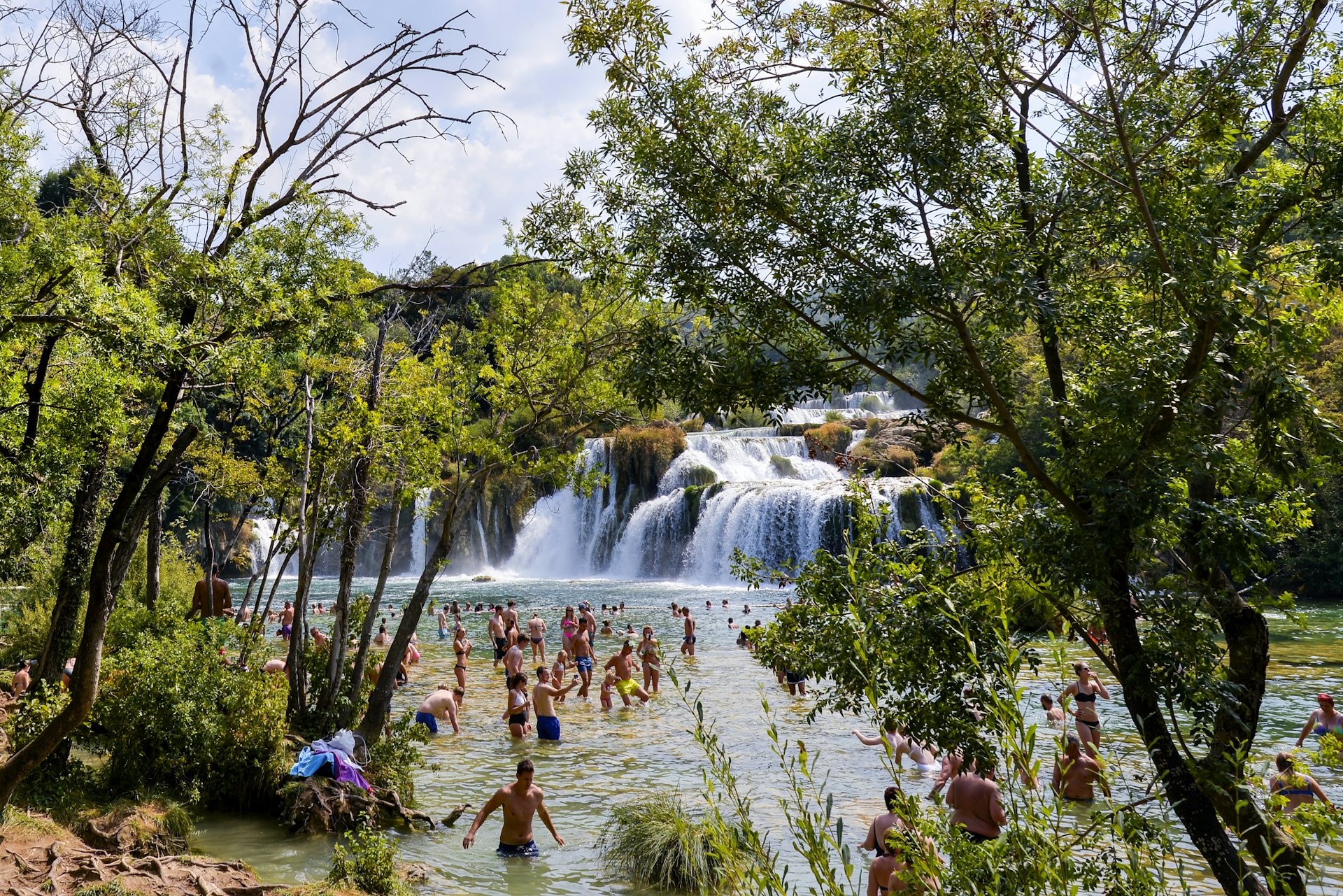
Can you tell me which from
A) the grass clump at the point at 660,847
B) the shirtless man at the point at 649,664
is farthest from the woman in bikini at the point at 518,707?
the grass clump at the point at 660,847

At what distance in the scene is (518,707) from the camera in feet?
45.3

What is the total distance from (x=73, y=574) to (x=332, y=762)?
324cm

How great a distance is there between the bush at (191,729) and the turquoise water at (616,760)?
14.7 inches

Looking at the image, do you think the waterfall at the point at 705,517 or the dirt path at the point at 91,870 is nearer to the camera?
the dirt path at the point at 91,870

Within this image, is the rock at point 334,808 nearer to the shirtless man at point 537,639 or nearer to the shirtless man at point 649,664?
the shirtless man at point 649,664

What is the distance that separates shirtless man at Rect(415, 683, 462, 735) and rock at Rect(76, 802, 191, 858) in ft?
18.4

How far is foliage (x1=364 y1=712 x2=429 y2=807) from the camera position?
30.8 feet

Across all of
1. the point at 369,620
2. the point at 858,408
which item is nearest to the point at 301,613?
the point at 369,620

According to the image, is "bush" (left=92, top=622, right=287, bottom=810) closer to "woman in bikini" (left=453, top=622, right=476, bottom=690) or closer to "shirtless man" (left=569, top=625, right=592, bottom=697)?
"woman in bikini" (left=453, top=622, right=476, bottom=690)

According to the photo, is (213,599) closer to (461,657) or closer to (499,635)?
(461,657)

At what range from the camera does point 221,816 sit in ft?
29.8

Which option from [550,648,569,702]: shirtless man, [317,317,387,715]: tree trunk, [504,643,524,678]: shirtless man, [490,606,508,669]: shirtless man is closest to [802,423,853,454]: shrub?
[490,606,508,669]: shirtless man

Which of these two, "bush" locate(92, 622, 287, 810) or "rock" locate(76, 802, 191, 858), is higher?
"bush" locate(92, 622, 287, 810)

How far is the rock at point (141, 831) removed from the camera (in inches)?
296
